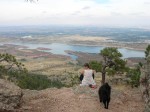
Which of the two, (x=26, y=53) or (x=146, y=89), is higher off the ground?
A: (x=146, y=89)

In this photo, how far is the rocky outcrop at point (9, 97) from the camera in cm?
1440

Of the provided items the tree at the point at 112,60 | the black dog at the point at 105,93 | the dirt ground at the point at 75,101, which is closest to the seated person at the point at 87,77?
the dirt ground at the point at 75,101

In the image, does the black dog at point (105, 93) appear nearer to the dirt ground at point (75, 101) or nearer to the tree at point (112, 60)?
the dirt ground at point (75, 101)

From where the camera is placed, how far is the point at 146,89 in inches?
667

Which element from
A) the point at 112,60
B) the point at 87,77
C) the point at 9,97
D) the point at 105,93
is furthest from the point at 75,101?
the point at 112,60

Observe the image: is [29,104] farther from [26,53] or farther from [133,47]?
[133,47]

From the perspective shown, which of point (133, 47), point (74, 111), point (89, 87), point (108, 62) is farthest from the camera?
point (133, 47)

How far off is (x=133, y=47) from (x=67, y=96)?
613 feet

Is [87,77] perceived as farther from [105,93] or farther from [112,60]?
[112,60]

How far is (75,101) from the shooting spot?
16875 millimetres

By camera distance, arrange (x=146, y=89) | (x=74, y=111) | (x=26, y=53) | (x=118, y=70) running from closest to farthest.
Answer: (x=74, y=111)
(x=146, y=89)
(x=118, y=70)
(x=26, y=53)

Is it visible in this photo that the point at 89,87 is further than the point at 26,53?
No

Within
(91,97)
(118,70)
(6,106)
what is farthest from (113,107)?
(118,70)

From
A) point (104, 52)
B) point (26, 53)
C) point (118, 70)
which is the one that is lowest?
point (26, 53)
